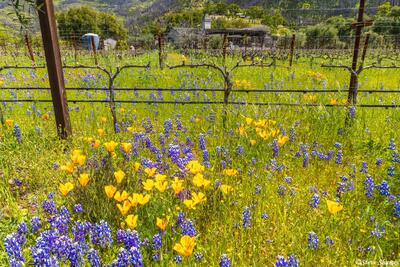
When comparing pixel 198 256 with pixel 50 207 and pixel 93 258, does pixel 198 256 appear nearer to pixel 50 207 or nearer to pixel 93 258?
pixel 93 258

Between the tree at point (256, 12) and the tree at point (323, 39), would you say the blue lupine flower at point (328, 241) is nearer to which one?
the tree at point (256, 12)

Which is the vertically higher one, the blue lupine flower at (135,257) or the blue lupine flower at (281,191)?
the blue lupine flower at (135,257)

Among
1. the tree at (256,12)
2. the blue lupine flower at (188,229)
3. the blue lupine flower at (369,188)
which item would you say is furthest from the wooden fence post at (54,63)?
the tree at (256,12)

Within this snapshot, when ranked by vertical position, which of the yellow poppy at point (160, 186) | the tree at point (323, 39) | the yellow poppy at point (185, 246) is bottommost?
the tree at point (323, 39)

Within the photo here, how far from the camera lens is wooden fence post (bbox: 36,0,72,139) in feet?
14.3

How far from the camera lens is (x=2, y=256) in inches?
88.9

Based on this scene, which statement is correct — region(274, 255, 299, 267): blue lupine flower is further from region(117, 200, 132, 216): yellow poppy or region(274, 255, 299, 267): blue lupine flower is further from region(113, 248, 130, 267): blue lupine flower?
region(117, 200, 132, 216): yellow poppy

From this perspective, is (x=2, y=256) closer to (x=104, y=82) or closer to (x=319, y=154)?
(x=319, y=154)

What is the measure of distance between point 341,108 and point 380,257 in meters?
3.28

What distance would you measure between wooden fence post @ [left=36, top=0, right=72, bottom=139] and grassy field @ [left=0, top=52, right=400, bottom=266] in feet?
0.88

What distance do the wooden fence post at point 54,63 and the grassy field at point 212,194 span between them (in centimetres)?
27

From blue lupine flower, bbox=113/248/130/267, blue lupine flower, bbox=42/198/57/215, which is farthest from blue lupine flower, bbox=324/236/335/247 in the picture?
blue lupine flower, bbox=42/198/57/215

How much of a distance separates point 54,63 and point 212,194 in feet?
10.6

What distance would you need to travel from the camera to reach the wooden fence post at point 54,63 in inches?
172
